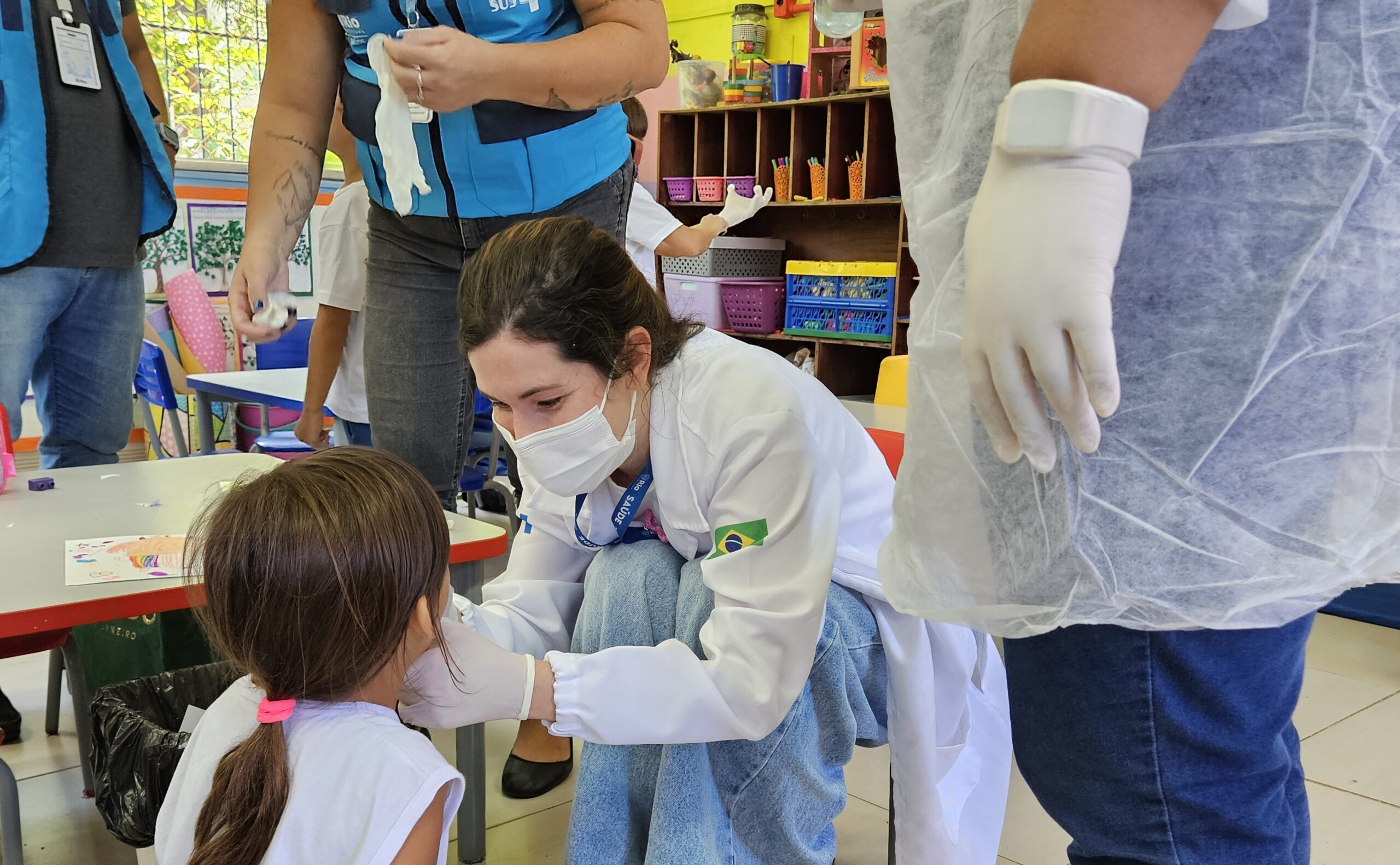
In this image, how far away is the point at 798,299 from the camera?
15.1 ft

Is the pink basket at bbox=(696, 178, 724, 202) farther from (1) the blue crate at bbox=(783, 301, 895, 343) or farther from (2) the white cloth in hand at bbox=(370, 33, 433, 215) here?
(2) the white cloth in hand at bbox=(370, 33, 433, 215)

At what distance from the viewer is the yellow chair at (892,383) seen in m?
A: 2.48

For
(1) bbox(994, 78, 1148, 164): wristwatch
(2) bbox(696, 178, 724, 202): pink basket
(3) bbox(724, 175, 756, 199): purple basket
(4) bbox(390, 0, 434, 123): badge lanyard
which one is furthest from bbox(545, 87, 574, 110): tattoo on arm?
(2) bbox(696, 178, 724, 202): pink basket

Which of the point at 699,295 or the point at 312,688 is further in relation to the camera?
the point at 699,295

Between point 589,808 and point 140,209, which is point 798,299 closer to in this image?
point 140,209

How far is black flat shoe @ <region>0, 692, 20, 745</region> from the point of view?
202 centimetres

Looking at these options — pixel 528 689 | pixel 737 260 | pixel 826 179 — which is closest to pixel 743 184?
pixel 737 260

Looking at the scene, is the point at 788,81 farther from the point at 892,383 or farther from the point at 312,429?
the point at 312,429

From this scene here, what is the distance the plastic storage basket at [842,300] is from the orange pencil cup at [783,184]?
11.5 inches

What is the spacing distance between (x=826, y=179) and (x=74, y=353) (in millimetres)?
3106

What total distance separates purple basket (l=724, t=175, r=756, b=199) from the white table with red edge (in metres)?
3.13

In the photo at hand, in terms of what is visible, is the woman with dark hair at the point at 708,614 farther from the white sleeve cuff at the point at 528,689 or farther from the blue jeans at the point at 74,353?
the blue jeans at the point at 74,353

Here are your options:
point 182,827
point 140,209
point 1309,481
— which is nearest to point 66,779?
point 140,209

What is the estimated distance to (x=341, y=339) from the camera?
110 inches
